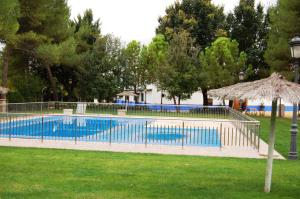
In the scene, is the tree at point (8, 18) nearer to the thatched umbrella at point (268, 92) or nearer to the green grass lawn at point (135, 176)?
the green grass lawn at point (135, 176)

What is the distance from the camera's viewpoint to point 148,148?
615 inches

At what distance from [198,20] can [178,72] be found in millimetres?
11724

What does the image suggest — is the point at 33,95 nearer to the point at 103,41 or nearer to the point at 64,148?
the point at 103,41

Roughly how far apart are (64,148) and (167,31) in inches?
1379

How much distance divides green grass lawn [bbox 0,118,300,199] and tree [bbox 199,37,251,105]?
26.8m

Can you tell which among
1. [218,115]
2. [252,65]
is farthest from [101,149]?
[252,65]

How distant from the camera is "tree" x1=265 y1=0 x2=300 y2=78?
30484 mm

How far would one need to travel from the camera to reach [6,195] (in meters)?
7.58

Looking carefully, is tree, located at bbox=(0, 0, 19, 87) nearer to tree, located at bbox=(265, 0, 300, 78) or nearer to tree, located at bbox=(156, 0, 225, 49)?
tree, located at bbox=(265, 0, 300, 78)

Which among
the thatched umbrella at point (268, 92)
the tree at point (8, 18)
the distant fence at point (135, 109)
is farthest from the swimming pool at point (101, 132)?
the distant fence at point (135, 109)

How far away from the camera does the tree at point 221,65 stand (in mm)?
39625

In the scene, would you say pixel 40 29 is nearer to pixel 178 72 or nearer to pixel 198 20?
pixel 178 72

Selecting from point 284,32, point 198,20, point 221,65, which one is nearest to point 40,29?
point 221,65

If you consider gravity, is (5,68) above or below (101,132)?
above
